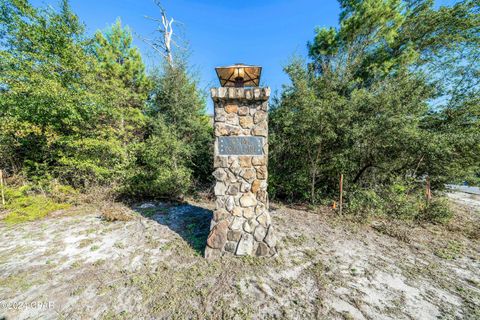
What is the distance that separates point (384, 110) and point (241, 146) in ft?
12.9

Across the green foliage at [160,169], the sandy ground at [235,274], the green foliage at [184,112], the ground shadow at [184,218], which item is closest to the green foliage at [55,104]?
the green foliage at [160,169]

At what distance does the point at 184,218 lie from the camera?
4.07m

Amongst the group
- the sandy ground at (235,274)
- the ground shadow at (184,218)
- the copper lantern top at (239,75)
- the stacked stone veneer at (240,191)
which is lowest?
the sandy ground at (235,274)

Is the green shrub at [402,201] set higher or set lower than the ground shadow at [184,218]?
higher

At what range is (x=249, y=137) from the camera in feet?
8.16

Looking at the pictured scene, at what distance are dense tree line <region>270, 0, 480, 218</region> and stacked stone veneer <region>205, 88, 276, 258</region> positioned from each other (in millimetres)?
2367

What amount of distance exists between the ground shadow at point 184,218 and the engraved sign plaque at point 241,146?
167 cm

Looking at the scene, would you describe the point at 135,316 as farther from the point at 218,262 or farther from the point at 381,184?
the point at 381,184

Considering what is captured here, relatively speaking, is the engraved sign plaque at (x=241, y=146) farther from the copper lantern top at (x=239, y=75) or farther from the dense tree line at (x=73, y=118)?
the dense tree line at (x=73, y=118)

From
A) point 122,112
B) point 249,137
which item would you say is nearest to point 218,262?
point 249,137

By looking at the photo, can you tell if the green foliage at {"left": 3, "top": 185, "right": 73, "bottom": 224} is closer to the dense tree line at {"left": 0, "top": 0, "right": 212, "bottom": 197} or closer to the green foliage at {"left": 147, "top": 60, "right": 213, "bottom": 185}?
the dense tree line at {"left": 0, "top": 0, "right": 212, "bottom": 197}

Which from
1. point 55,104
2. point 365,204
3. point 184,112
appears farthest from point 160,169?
point 365,204

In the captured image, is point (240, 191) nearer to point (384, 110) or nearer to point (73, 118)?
point (384, 110)

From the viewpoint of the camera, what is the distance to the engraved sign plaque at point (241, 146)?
8.16ft
